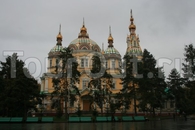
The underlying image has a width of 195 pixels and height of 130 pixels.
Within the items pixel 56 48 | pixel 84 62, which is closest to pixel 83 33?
pixel 56 48

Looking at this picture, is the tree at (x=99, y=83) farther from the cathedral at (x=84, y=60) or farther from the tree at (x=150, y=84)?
the cathedral at (x=84, y=60)

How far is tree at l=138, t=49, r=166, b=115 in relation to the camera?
1334 inches

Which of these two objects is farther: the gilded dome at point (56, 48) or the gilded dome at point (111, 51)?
the gilded dome at point (111, 51)

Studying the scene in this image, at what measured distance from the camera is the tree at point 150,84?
111 feet

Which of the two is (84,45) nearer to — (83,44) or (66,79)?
(83,44)

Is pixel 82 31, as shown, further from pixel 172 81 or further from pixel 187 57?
pixel 187 57

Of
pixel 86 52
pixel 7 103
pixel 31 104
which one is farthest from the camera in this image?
pixel 86 52

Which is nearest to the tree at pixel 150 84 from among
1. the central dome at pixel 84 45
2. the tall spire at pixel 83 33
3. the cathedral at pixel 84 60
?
Result: the cathedral at pixel 84 60

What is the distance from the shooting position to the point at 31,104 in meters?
30.4

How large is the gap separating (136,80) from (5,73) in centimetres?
1930

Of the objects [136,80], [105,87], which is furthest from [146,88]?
[105,87]

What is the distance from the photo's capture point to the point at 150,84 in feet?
116

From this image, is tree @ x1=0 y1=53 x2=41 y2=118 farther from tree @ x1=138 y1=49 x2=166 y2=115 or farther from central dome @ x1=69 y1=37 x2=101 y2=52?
central dome @ x1=69 y1=37 x2=101 y2=52

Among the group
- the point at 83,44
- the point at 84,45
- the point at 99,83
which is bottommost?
the point at 99,83
